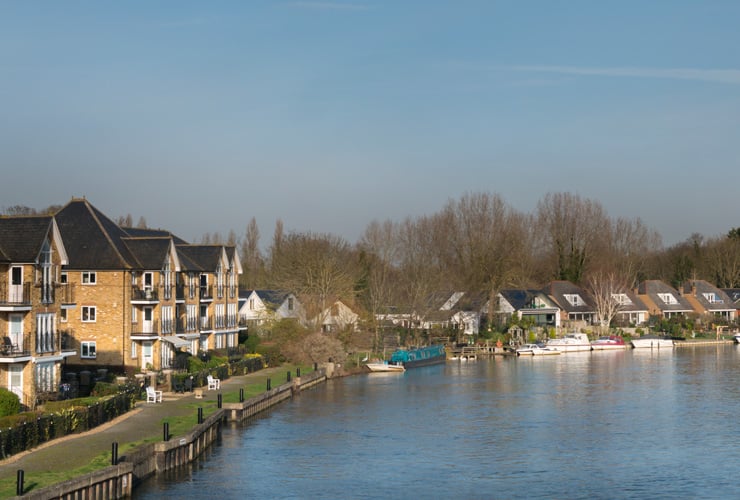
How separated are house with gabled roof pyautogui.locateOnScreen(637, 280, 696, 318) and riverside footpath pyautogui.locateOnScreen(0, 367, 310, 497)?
83.2m

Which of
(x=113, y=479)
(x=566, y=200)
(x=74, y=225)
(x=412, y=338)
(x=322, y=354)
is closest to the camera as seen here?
(x=113, y=479)

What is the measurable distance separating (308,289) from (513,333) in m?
31.3

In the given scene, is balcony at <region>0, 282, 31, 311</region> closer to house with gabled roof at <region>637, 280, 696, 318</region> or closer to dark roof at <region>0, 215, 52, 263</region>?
dark roof at <region>0, 215, 52, 263</region>

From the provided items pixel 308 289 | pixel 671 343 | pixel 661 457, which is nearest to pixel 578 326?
pixel 671 343

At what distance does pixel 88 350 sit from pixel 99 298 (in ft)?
10.5

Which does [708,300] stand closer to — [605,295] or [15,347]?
[605,295]

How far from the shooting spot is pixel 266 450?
4266 centimetres

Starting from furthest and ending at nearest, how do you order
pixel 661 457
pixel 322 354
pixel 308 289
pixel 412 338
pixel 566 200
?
pixel 566 200 < pixel 412 338 < pixel 308 289 < pixel 322 354 < pixel 661 457

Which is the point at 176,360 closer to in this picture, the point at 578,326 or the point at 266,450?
the point at 266,450

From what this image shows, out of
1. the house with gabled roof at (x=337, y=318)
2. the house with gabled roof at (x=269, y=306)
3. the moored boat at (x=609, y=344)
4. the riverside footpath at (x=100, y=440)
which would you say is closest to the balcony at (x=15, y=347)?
the riverside footpath at (x=100, y=440)

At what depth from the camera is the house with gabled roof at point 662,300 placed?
124562mm

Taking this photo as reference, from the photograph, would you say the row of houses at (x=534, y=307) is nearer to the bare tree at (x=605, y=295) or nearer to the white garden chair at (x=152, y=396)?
the bare tree at (x=605, y=295)

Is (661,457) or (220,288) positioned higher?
(220,288)

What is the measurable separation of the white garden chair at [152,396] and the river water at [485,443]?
12.4 ft
